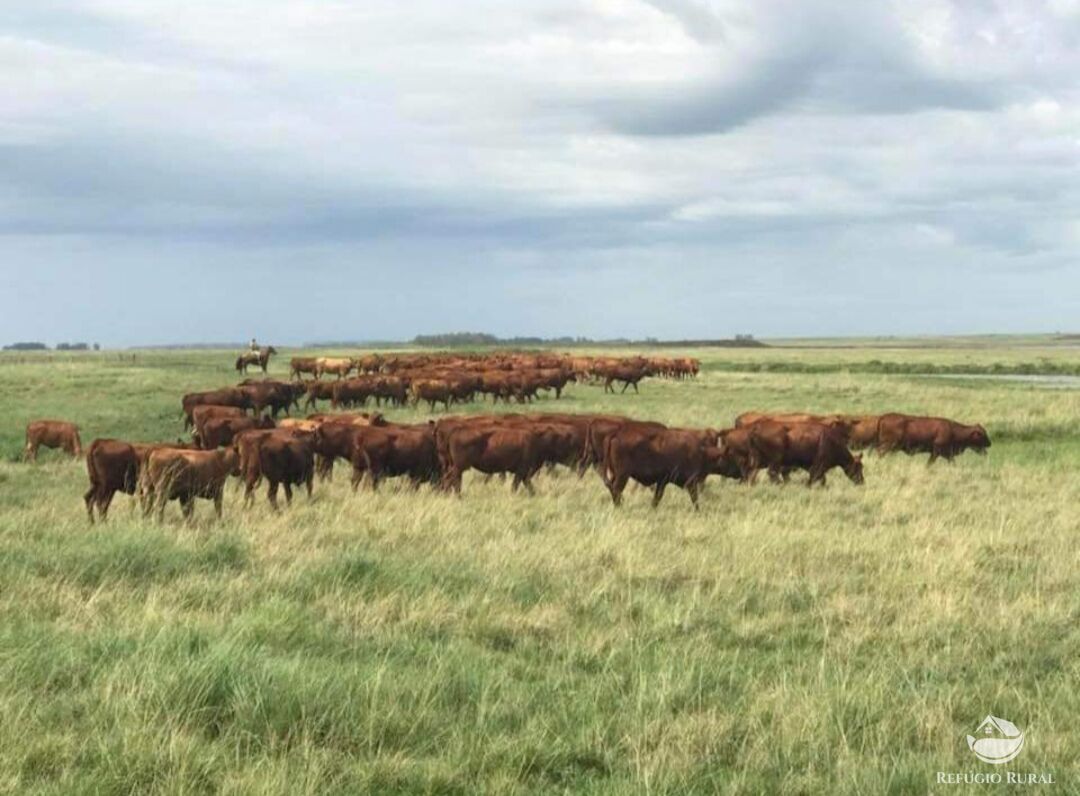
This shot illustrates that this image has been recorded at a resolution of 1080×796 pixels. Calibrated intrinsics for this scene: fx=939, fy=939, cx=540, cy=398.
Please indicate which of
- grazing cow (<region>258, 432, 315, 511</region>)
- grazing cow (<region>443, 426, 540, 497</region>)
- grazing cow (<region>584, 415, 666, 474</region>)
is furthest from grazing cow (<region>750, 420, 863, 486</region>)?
grazing cow (<region>258, 432, 315, 511</region>)

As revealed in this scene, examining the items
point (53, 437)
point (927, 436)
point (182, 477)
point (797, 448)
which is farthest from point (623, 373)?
point (182, 477)

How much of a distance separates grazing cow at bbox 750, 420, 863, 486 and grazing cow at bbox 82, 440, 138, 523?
9.55 metres

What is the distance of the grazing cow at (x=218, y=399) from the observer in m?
24.4

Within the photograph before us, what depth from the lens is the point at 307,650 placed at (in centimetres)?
578

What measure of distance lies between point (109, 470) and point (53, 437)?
8386 mm

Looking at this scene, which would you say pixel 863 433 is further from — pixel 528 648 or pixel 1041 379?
pixel 1041 379

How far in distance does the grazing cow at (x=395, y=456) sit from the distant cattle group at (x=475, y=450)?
2cm

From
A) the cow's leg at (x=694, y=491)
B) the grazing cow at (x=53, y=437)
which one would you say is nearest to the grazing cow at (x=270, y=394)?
the grazing cow at (x=53, y=437)

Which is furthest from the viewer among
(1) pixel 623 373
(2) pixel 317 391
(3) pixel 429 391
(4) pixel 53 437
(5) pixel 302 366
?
(5) pixel 302 366

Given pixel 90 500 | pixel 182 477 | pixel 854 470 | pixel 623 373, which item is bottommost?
pixel 854 470

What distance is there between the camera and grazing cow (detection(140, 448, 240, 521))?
35.3ft

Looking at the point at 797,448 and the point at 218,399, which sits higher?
the point at 218,399

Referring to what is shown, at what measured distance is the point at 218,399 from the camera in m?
25.7

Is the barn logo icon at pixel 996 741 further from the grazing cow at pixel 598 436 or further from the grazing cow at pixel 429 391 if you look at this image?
the grazing cow at pixel 429 391
